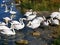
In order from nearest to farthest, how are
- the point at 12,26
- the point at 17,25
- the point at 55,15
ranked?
the point at 12,26 → the point at 17,25 → the point at 55,15

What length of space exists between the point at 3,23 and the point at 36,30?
1.92m

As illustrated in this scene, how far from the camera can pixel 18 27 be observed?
17.2m

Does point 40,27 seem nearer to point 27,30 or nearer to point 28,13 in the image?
point 27,30

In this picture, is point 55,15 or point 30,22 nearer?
point 30,22

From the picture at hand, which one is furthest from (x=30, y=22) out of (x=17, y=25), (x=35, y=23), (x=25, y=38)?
(x=25, y=38)

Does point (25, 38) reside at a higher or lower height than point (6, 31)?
lower

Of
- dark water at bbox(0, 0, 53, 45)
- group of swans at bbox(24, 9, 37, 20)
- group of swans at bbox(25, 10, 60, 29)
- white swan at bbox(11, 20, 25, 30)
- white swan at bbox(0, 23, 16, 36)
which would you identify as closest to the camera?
dark water at bbox(0, 0, 53, 45)

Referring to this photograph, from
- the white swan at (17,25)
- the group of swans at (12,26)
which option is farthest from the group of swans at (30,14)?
the white swan at (17,25)

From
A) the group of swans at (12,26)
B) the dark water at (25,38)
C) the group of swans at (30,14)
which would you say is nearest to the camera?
the dark water at (25,38)

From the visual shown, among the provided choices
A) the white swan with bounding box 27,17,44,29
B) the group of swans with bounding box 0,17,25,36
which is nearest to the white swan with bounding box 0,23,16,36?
the group of swans with bounding box 0,17,25,36

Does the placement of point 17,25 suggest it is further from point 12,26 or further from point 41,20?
point 41,20

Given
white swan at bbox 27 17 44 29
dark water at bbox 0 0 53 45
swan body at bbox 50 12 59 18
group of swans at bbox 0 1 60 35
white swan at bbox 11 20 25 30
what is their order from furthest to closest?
1. swan body at bbox 50 12 59 18
2. white swan at bbox 27 17 44 29
3. white swan at bbox 11 20 25 30
4. group of swans at bbox 0 1 60 35
5. dark water at bbox 0 0 53 45

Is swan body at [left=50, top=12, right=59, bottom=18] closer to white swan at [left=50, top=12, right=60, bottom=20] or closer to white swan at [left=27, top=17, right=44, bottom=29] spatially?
white swan at [left=50, top=12, right=60, bottom=20]

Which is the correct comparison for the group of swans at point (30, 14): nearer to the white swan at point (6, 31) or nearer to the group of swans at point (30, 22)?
the group of swans at point (30, 22)
